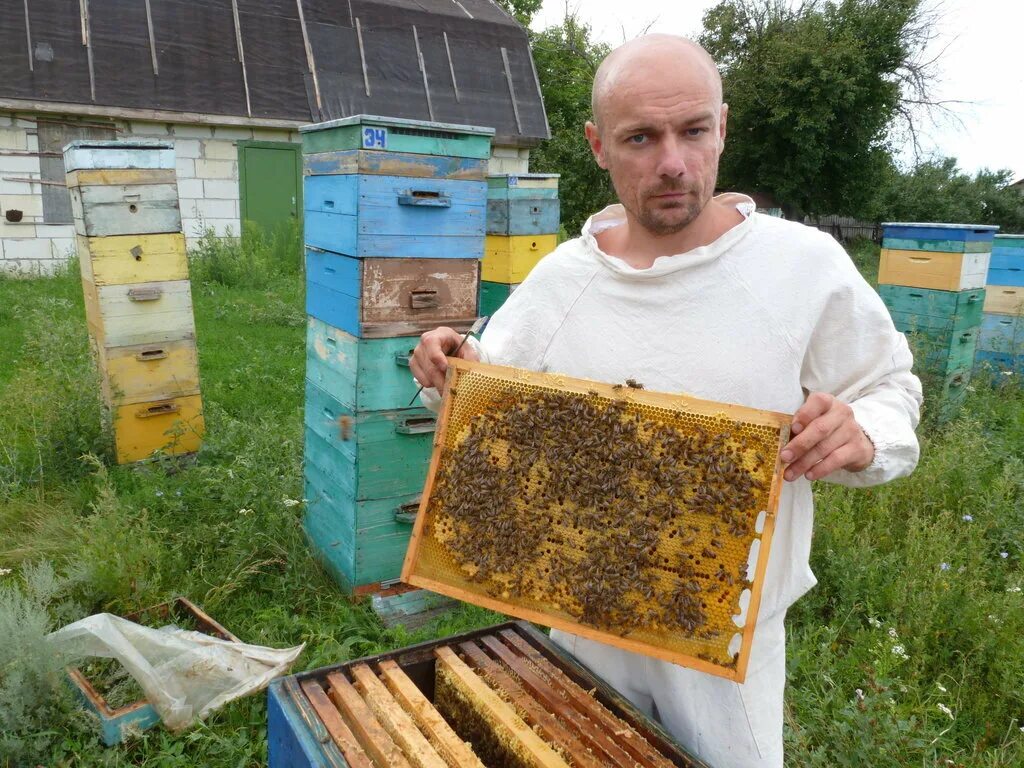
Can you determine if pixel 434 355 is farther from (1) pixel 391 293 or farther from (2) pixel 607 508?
(1) pixel 391 293

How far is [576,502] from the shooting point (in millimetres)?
1584

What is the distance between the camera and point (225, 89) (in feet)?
40.9

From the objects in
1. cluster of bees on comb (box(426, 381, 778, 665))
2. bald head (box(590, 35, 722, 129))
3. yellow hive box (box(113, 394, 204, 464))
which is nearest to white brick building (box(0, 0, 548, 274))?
yellow hive box (box(113, 394, 204, 464))

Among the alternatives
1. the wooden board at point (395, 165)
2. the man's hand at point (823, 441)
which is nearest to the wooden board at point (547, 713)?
the man's hand at point (823, 441)

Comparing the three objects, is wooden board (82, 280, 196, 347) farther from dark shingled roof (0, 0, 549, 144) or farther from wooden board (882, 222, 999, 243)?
dark shingled roof (0, 0, 549, 144)

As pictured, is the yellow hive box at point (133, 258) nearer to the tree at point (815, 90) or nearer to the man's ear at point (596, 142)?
the man's ear at point (596, 142)

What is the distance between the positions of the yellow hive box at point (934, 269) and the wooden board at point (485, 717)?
6239mm

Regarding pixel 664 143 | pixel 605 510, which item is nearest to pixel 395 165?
pixel 664 143

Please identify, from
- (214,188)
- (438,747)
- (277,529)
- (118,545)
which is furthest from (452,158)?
(214,188)

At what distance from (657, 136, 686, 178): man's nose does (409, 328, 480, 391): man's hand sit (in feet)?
1.94

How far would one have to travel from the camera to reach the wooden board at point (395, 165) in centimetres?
335

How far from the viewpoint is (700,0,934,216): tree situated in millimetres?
18938

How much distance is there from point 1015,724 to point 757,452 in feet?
8.30

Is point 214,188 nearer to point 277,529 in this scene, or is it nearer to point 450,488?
point 277,529
